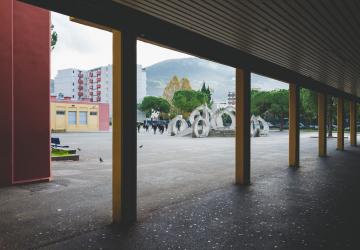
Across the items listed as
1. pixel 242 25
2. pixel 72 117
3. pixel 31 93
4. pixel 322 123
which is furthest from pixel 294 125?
pixel 72 117

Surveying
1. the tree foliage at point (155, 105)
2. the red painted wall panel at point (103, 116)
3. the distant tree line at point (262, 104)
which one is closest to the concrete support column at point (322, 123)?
the distant tree line at point (262, 104)

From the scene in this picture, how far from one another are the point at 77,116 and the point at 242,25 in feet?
173

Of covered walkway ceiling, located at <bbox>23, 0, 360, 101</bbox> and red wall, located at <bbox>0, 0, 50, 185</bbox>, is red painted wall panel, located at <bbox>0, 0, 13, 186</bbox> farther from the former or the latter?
covered walkway ceiling, located at <bbox>23, 0, 360, 101</bbox>

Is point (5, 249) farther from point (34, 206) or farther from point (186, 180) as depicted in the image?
point (186, 180)

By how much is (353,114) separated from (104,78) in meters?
123

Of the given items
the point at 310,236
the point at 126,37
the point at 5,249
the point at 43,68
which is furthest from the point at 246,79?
the point at 5,249

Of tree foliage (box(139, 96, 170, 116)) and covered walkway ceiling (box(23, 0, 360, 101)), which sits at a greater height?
tree foliage (box(139, 96, 170, 116))

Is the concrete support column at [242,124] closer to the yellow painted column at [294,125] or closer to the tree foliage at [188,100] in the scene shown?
the yellow painted column at [294,125]

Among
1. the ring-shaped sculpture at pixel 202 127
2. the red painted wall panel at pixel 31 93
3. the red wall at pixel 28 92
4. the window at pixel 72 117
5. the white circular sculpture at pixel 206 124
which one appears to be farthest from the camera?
the window at pixel 72 117

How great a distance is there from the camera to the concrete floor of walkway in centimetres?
502

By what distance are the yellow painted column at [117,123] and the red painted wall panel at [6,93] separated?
486 centimetres

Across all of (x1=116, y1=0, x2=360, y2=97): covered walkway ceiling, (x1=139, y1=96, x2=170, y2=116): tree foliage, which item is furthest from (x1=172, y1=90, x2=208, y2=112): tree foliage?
(x1=116, y1=0, x2=360, y2=97): covered walkway ceiling

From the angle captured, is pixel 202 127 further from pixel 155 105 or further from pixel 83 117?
pixel 155 105

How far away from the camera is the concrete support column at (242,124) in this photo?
9.60 metres
